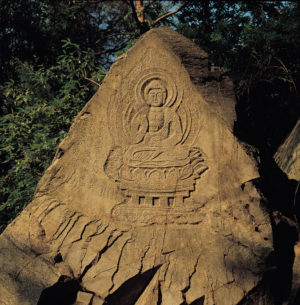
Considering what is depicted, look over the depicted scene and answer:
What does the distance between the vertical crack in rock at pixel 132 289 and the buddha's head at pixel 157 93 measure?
141 cm

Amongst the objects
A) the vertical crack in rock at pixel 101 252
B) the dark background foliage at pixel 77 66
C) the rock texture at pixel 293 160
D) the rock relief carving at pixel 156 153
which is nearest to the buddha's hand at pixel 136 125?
the rock relief carving at pixel 156 153

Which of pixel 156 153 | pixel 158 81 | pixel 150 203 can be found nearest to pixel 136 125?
pixel 156 153

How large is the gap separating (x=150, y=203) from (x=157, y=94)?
96cm

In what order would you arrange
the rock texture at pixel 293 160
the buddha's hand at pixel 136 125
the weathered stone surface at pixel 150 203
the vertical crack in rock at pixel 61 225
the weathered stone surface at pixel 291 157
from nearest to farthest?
the weathered stone surface at pixel 150 203 < the vertical crack in rock at pixel 61 225 < the buddha's hand at pixel 136 125 < the rock texture at pixel 293 160 < the weathered stone surface at pixel 291 157

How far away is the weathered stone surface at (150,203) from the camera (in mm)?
2963

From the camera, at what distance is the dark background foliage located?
527 cm

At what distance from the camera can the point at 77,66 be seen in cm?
568

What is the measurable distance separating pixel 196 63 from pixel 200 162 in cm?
89

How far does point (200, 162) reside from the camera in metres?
3.15

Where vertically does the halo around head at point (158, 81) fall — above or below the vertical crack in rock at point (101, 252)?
above

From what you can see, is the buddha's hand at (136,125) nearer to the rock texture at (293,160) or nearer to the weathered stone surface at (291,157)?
the rock texture at (293,160)

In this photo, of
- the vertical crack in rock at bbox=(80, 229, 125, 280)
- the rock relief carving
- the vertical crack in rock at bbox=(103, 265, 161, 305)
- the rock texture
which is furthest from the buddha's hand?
the rock texture

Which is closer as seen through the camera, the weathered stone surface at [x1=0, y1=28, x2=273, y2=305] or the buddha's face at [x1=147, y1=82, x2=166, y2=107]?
the weathered stone surface at [x1=0, y1=28, x2=273, y2=305]

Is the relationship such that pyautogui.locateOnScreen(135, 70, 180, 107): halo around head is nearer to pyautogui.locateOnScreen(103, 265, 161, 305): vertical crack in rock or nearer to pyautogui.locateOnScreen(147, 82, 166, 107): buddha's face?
pyautogui.locateOnScreen(147, 82, 166, 107): buddha's face
